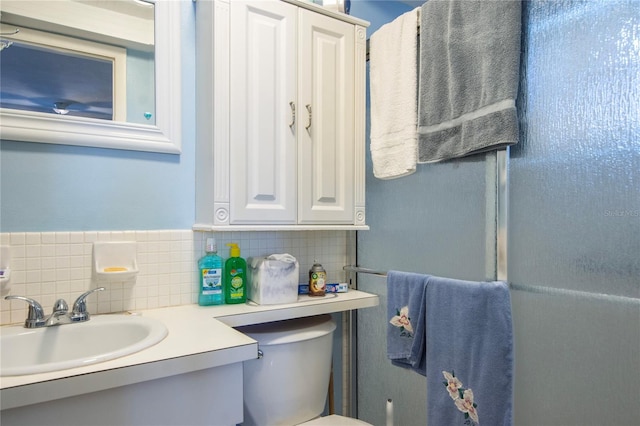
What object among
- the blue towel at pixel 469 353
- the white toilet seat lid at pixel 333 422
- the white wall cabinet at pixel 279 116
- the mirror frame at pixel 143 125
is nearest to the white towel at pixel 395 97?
the white wall cabinet at pixel 279 116

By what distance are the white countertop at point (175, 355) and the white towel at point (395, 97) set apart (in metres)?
0.57

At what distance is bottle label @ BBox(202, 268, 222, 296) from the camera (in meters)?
1.28

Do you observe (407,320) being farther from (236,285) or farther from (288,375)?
(236,285)

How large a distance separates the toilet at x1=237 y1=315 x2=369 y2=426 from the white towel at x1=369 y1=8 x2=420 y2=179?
0.63 metres

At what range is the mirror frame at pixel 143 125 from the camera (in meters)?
1.06

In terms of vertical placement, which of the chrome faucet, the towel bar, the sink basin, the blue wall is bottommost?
the sink basin

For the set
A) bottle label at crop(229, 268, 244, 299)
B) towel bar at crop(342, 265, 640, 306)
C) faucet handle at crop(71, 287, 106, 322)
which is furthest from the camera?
bottle label at crop(229, 268, 244, 299)

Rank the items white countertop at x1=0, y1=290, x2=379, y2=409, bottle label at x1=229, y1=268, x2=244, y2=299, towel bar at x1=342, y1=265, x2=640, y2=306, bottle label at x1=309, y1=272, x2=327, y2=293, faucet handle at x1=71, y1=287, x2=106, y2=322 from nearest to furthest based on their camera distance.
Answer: white countertop at x1=0, y1=290, x2=379, y2=409
towel bar at x1=342, y1=265, x2=640, y2=306
faucet handle at x1=71, y1=287, x2=106, y2=322
bottle label at x1=229, y1=268, x2=244, y2=299
bottle label at x1=309, y1=272, x2=327, y2=293

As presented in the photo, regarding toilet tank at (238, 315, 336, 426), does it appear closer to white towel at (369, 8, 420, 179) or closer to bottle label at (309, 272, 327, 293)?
bottle label at (309, 272, 327, 293)

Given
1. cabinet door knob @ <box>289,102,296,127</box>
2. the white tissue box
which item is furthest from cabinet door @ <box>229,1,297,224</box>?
the white tissue box

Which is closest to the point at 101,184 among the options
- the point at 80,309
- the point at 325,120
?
the point at 80,309

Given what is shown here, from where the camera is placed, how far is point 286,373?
4.14ft

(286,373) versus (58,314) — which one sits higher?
(58,314)

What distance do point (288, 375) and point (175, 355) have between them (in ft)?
1.73
